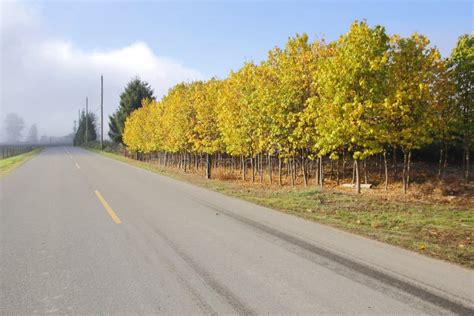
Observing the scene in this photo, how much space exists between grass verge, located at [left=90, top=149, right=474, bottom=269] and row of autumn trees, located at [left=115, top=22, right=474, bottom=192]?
3.19m

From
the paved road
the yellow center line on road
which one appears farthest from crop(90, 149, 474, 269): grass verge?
the yellow center line on road

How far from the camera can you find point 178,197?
11.5m

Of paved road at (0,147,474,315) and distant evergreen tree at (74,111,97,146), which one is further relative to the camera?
distant evergreen tree at (74,111,97,146)

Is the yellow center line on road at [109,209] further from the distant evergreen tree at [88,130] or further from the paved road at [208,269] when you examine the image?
the distant evergreen tree at [88,130]

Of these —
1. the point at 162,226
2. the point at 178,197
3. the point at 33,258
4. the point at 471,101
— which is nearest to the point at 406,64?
the point at 471,101

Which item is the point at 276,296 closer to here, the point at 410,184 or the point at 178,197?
the point at 178,197

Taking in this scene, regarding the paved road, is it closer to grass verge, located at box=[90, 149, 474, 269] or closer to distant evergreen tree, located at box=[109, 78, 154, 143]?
grass verge, located at box=[90, 149, 474, 269]

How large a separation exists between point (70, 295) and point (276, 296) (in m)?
2.35

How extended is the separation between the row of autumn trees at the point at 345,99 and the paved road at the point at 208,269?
765 centimetres

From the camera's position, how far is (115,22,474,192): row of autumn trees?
14.0m

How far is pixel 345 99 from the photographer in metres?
14.1

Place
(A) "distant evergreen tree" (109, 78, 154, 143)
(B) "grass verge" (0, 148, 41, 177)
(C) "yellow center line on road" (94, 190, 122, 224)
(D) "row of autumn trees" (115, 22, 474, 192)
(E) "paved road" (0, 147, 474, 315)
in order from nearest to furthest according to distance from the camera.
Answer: (E) "paved road" (0, 147, 474, 315) < (C) "yellow center line on road" (94, 190, 122, 224) < (D) "row of autumn trees" (115, 22, 474, 192) < (B) "grass verge" (0, 148, 41, 177) < (A) "distant evergreen tree" (109, 78, 154, 143)

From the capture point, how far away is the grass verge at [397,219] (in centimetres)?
635

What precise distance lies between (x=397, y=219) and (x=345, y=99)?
20.6 ft
